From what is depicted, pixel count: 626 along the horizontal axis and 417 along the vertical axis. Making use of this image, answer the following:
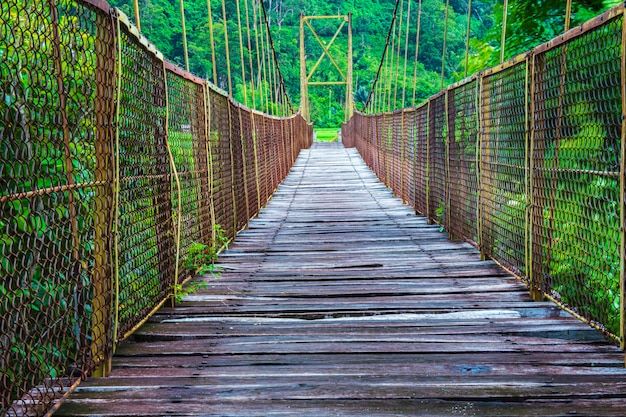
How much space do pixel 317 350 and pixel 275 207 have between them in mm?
4589

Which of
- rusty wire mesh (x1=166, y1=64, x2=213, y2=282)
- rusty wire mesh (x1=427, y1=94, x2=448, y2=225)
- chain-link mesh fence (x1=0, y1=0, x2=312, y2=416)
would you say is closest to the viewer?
chain-link mesh fence (x1=0, y1=0, x2=312, y2=416)

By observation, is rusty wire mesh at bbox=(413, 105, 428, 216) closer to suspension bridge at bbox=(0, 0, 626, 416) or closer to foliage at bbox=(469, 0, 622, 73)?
foliage at bbox=(469, 0, 622, 73)

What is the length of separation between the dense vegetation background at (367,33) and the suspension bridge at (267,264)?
165 cm

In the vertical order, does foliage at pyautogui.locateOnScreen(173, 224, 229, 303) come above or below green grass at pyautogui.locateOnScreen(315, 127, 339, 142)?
below

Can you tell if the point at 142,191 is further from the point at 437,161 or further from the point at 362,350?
the point at 437,161

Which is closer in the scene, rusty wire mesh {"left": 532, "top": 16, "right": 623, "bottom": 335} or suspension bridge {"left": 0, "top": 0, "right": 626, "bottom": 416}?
suspension bridge {"left": 0, "top": 0, "right": 626, "bottom": 416}

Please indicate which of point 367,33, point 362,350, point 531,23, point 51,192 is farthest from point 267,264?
point 367,33

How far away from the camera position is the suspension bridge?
1602mm

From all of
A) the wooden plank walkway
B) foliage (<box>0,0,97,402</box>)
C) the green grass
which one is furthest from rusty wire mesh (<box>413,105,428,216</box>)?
the green grass

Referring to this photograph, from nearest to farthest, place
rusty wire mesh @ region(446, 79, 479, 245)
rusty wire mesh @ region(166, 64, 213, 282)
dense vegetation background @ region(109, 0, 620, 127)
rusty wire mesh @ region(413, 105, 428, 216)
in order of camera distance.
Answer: rusty wire mesh @ region(166, 64, 213, 282) → rusty wire mesh @ region(446, 79, 479, 245) → rusty wire mesh @ region(413, 105, 428, 216) → dense vegetation background @ region(109, 0, 620, 127)

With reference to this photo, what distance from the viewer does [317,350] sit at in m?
2.06

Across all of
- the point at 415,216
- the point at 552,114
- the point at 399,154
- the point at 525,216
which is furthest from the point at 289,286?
the point at 399,154

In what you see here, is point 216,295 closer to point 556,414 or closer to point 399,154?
point 556,414

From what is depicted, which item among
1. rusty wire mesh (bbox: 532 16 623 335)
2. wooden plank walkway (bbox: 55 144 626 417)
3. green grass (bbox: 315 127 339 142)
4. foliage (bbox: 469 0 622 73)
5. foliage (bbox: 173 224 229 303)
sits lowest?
wooden plank walkway (bbox: 55 144 626 417)
